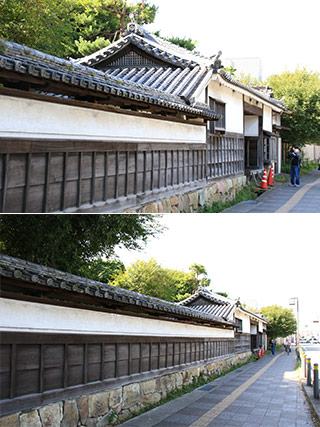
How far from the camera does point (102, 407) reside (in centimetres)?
955

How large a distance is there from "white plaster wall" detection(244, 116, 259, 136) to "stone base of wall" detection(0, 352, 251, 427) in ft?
58.4

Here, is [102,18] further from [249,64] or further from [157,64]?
[249,64]

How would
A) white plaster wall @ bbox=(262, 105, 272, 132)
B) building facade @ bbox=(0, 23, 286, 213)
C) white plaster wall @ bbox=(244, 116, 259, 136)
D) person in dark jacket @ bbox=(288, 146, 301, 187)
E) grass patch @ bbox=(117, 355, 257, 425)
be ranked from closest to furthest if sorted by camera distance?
1. building facade @ bbox=(0, 23, 286, 213)
2. grass patch @ bbox=(117, 355, 257, 425)
3. person in dark jacket @ bbox=(288, 146, 301, 187)
4. white plaster wall @ bbox=(244, 116, 259, 136)
5. white plaster wall @ bbox=(262, 105, 272, 132)

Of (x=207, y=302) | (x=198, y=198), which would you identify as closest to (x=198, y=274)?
(x=207, y=302)

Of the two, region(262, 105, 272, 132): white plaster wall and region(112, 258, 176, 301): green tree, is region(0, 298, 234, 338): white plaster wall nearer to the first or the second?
region(112, 258, 176, 301): green tree

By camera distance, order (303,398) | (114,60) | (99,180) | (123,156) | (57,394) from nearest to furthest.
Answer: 1. (57,394)
2. (99,180)
3. (123,156)
4. (303,398)
5. (114,60)

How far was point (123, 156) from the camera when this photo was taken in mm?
11633

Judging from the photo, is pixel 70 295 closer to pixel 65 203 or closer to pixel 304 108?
pixel 65 203

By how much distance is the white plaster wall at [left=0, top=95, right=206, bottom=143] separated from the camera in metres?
7.72

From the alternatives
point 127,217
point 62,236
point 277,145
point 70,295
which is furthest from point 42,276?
point 277,145

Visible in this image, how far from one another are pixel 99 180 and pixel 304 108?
32.0 metres

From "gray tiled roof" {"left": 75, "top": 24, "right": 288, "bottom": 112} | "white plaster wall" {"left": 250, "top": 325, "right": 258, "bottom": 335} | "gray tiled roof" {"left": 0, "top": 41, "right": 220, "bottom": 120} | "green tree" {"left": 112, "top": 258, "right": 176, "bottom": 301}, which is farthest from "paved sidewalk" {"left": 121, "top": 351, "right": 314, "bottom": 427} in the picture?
"white plaster wall" {"left": 250, "top": 325, "right": 258, "bottom": 335}

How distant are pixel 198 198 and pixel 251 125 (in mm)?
12797

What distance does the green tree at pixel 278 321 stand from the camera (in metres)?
52.5
